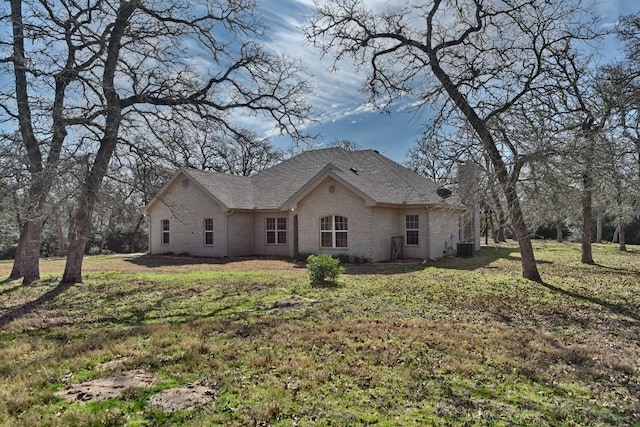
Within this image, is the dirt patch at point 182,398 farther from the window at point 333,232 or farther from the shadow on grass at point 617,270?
the shadow on grass at point 617,270

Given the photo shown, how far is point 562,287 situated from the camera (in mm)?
12078

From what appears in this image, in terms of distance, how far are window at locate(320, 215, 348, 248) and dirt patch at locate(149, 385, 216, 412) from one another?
14.8 m

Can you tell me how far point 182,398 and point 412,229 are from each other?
16846 mm

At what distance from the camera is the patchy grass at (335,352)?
4176 mm

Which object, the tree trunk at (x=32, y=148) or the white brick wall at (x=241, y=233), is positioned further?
the white brick wall at (x=241, y=233)

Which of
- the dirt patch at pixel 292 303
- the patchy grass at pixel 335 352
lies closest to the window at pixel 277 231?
the patchy grass at pixel 335 352

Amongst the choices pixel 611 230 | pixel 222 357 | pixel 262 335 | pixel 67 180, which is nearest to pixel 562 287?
pixel 262 335

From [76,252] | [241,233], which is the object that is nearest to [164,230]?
[241,233]

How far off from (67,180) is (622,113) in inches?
529

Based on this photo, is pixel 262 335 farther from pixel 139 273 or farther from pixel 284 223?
pixel 284 223

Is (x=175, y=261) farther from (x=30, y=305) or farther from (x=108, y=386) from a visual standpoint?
(x=108, y=386)

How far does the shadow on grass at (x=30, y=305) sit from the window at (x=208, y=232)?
1042 cm

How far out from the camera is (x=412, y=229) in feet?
66.3

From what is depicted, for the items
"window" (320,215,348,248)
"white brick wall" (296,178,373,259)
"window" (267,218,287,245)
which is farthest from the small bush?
"window" (267,218,287,245)
